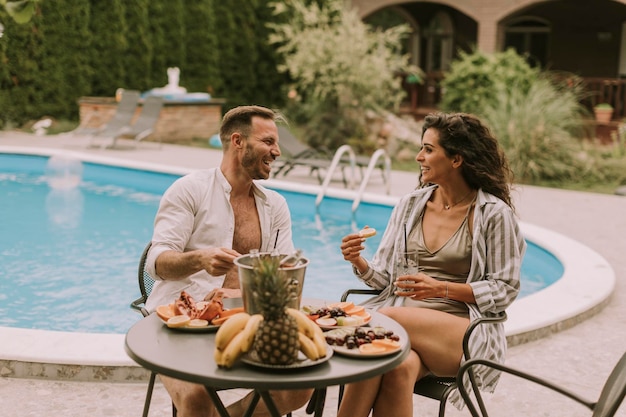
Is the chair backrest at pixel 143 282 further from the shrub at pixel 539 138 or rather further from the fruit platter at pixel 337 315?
the shrub at pixel 539 138

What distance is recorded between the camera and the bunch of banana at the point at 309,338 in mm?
2186

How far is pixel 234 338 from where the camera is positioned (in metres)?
2.16

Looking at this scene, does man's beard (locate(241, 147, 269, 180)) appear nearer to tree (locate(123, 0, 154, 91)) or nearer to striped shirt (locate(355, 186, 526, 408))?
striped shirt (locate(355, 186, 526, 408))

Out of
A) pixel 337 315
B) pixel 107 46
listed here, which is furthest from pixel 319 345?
pixel 107 46

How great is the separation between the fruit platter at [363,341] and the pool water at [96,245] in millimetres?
3836

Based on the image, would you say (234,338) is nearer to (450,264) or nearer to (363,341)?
(363,341)

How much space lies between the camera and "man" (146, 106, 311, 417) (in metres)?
3.04

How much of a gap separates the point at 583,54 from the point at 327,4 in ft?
23.4

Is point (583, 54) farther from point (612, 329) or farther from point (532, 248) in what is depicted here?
point (612, 329)

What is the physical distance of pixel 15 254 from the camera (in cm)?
796

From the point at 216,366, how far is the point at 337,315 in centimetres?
56

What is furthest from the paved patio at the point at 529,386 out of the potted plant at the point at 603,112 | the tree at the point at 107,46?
the tree at the point at 107,46

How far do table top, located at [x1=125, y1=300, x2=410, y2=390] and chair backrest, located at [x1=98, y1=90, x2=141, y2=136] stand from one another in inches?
503

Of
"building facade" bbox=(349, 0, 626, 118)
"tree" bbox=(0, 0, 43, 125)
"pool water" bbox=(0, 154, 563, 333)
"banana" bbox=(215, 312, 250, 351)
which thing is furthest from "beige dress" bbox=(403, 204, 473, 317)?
"building facade" bbox=(349, 0, 626, 118)
